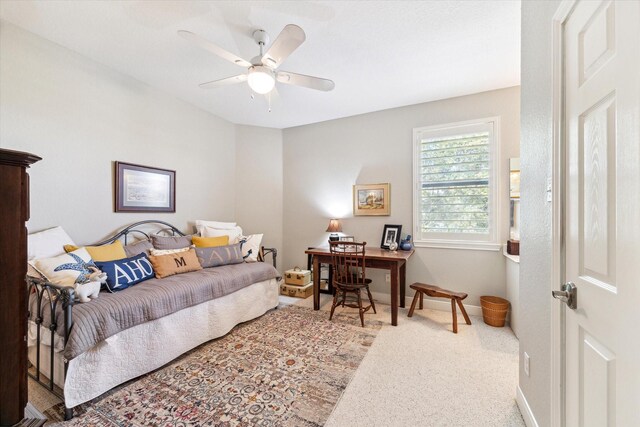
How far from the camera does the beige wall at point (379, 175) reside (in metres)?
3.13

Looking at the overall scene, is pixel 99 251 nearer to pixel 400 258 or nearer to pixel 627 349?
pixel 400 258

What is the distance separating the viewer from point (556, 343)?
3.74 feet

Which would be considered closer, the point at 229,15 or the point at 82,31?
the point at 229,15

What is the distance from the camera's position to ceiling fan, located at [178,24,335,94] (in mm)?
1717

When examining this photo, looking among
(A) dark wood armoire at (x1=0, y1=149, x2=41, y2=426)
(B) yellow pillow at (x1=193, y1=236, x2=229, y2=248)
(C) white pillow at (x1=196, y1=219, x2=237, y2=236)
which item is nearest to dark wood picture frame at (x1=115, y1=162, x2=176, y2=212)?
→ (C) white pillow at (x1=196, y1=219, x2=237, y2=236)

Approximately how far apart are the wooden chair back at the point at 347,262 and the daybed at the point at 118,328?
1.21 meters

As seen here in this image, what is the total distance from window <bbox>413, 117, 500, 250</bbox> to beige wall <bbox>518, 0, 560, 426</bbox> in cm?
171

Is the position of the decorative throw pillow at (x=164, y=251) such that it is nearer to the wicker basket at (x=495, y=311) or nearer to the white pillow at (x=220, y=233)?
the white pillow at (x=220, y=233)

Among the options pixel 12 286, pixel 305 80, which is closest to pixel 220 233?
pixel 305 80

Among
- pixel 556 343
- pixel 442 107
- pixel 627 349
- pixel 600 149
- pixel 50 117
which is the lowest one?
pixel 556 343

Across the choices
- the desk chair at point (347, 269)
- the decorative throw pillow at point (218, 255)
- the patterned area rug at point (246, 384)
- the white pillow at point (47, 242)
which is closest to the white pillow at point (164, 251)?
the decorative throw pillow at point (218, 255)

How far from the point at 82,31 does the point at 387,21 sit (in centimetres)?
252

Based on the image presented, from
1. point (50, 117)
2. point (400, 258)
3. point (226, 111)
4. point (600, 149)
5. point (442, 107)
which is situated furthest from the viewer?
point (226, 111)

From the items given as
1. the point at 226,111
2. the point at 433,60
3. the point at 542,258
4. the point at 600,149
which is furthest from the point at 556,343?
the point at 226,111
